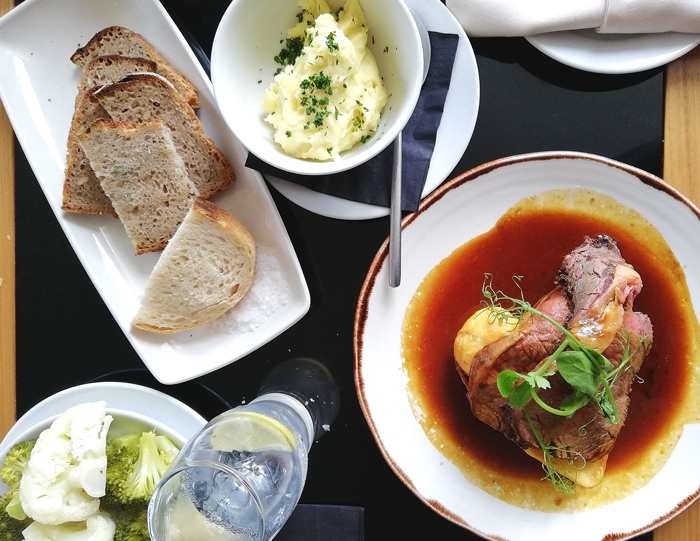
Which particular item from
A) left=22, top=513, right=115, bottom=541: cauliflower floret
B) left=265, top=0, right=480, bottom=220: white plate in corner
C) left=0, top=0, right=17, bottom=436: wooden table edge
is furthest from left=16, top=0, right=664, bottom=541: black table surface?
left=22, top=513, right=115, bottom=541: cauliflower floret

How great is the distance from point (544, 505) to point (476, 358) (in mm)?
513

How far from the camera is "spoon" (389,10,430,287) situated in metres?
1.54

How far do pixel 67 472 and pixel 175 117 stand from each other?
1.00 meters

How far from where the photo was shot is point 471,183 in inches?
64.8

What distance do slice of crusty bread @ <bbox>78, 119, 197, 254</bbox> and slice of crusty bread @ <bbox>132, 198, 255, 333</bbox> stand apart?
87 millimetres

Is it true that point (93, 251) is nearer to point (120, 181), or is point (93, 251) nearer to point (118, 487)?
point (120, 181)

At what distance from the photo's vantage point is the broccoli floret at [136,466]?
1615 millimetres

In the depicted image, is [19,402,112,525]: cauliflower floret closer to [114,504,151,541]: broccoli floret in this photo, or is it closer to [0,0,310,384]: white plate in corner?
[114,504,151,541]: broccoli floret

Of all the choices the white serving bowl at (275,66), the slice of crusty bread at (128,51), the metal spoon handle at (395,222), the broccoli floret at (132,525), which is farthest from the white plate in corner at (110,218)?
the broccoli floret at (132,525)

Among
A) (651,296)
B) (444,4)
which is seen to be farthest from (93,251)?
(651,296)

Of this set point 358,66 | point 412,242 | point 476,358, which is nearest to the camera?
point 358,66

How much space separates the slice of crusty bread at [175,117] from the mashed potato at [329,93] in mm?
231

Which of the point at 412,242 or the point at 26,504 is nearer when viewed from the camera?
the point at 26,504

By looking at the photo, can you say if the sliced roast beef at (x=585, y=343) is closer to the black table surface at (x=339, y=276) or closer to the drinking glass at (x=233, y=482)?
the black table surface at (x=339, y=276)
